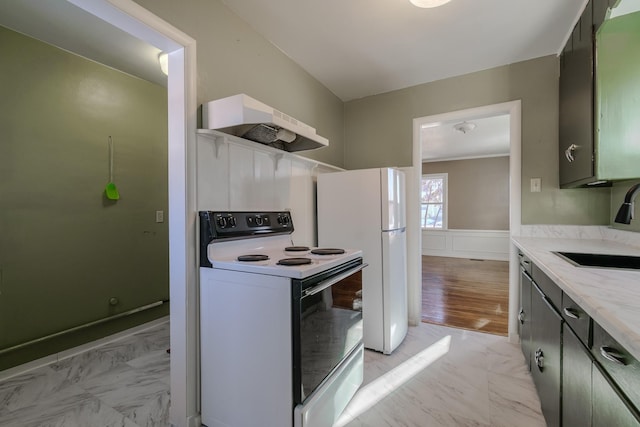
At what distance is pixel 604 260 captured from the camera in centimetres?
149

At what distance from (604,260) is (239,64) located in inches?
94.1

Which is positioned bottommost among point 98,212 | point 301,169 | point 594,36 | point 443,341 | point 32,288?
point 443,341

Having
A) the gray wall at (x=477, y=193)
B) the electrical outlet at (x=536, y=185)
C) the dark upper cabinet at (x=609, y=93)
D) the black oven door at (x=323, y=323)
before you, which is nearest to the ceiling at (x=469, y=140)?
the gray wall at (x=477, y=193)

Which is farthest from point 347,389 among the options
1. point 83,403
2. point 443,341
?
point 83,403

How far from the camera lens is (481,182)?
6406 millimetres

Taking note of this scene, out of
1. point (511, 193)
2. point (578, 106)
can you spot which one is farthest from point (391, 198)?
point (578, 106)

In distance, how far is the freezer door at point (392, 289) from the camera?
2.17m

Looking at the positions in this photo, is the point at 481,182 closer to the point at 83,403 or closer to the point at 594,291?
the point at 594,291

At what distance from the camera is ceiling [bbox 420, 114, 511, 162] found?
406 cm

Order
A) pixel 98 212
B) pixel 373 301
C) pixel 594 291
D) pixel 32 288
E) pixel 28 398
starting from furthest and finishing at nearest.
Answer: pixel 98 212 → pixel 373 301 → pixel 32 288 → pixel 28 398 → pixel 594 291

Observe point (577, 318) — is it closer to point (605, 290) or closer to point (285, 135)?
point (605, 290)

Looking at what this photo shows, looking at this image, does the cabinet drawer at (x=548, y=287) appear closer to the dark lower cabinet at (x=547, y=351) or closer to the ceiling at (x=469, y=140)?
the dark lower cabinet at (x=547, y=351)

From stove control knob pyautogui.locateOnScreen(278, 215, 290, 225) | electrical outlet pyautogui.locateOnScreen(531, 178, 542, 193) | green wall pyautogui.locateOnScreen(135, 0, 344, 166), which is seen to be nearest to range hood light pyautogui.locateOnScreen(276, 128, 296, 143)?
green wall pyautogui.locateOnScreen(135, 0, 344, 166)

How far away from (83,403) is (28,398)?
364 mm
